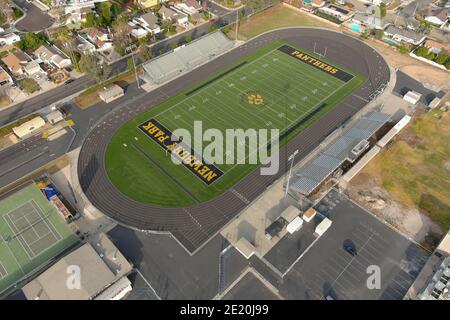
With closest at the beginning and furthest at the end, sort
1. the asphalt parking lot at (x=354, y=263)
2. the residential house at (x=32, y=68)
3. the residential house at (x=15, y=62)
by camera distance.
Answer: the asphalt parking lot at (x=354, y=263) → the residential house at (x=32, y=68) → the residential house at (x=15, y=62)

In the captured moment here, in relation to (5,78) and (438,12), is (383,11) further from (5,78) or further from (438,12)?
(5,78)

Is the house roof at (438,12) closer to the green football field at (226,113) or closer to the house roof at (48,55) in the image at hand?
the green football field at (226,113)

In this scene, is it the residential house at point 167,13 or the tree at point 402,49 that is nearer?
the tree at point 402,49

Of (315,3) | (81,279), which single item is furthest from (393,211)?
(315,3)

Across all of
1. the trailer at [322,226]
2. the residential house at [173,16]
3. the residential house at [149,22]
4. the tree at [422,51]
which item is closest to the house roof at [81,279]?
the trailer at [322,226]

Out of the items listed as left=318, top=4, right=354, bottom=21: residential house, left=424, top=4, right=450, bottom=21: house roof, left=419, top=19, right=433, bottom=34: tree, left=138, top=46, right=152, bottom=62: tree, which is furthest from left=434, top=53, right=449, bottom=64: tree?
left=138, top=46, right=152, bottom=62: tree

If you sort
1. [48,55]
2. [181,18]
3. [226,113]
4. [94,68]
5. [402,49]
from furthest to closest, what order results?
[181,18]
[402,49]
[48,55]
[94,68]
[226,113]
